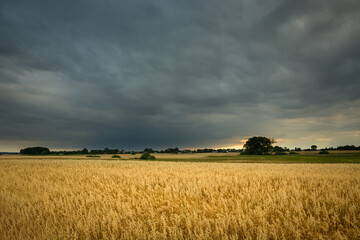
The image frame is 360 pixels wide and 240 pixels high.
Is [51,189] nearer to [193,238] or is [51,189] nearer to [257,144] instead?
[193,238]

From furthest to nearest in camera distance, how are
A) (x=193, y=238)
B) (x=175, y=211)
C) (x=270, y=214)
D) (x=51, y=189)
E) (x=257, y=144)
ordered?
(x=257, y=144) < (x=51, y=189) < (x=175, y=211) < (x=270, y=214) < (x=193, y=238)

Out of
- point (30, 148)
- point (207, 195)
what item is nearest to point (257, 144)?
point (207, 195)

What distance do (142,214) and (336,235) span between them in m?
5.25

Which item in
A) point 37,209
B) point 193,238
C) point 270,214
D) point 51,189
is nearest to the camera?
point 193,238

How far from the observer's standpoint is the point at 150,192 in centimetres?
830

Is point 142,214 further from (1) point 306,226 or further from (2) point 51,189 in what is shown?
(2) point 51,189

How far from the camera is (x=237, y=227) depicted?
4.78 m

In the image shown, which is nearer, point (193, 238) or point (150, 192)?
point (193, 238)

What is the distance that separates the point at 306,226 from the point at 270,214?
1123mm

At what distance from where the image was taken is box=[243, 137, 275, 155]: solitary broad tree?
359 ft

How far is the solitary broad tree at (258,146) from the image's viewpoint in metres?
110

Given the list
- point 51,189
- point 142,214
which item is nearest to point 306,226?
point 142,214

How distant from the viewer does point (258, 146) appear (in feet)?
367

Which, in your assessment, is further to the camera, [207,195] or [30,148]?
[30,148]
